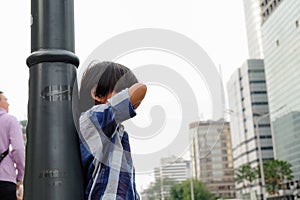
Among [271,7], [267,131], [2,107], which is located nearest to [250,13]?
[271,7]

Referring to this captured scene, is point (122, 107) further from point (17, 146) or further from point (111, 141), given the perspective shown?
point (17, 146)

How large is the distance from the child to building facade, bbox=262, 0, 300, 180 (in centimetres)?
7126

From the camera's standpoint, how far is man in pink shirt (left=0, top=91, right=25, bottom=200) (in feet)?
10.9

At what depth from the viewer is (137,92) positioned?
1448mm

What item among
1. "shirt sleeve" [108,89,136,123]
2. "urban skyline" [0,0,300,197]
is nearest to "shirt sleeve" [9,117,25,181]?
"shirt sleeve" [108,89,136,123]

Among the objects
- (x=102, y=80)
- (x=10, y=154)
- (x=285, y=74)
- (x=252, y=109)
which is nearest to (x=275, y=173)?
(x=285, y=74)

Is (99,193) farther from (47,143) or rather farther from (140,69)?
(140,69)

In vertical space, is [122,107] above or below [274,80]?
below

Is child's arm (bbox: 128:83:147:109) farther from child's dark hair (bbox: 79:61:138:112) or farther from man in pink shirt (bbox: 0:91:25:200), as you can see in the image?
man in pink shirt (bbox: 0:91:25:200)

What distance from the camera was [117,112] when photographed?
58.5 inches

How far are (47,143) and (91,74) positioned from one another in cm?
34

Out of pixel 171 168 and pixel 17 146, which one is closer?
pixel 171 168

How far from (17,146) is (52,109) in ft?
6.67

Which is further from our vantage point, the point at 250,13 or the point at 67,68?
the point at 250,13
